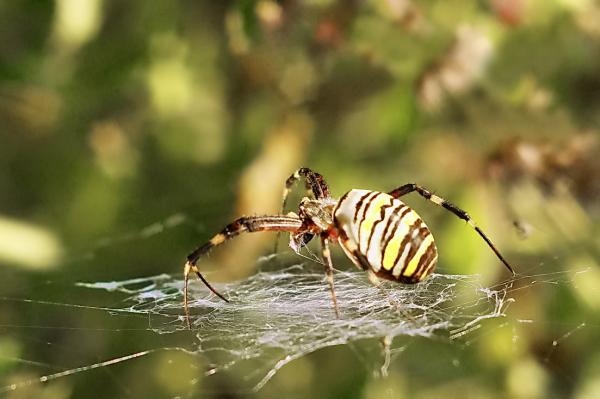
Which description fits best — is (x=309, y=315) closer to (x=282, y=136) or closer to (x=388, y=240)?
(x=388, y=240)

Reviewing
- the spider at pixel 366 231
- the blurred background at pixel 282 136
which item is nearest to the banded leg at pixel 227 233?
the spider at pixel 366 231

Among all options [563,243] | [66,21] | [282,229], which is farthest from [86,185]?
[563,243]

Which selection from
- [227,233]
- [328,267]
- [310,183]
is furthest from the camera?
[310,183]

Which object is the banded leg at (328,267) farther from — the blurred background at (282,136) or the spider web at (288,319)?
the blurred background at (282,136)

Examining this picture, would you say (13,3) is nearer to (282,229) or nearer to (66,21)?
(66,21)

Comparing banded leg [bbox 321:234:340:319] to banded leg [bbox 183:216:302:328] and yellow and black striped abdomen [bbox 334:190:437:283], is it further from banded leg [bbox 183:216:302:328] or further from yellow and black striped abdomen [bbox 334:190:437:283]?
banded leg [bbox 183:216:302:328]

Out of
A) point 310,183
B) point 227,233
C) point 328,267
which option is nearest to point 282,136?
point 310,183

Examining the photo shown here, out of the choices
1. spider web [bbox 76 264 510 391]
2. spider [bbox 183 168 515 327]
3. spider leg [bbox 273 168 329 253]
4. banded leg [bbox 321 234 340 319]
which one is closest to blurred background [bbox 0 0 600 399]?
spider leg [bbox 273 168 329 253]
